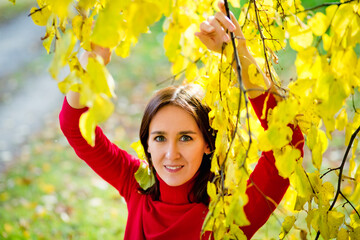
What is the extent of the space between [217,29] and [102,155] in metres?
0.78

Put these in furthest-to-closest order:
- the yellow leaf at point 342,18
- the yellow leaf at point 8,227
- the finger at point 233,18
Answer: the yellow leaf at point 8,227 → the finger at point 233,18 → the yellow leaf at point 342,18

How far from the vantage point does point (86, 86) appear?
67 centimetres

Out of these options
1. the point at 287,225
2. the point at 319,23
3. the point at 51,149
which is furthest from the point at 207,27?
the point at 51,149

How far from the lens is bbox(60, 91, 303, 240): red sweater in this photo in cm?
133

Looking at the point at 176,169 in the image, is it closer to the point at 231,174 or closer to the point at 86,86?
the point at 231,174

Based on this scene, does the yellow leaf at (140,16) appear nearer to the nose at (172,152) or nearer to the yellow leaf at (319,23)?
the yellow leaf at (319,23)

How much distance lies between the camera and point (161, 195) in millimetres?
1609

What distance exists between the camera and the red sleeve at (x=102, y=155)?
140 cm

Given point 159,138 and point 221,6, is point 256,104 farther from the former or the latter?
point 159,138

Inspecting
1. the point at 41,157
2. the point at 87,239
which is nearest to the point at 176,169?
the point at 87,239

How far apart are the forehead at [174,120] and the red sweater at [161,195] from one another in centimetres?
22

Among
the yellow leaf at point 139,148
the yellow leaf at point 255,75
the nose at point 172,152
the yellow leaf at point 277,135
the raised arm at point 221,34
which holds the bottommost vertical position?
the yellow leaf at point 277,135

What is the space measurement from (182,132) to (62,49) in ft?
2.65

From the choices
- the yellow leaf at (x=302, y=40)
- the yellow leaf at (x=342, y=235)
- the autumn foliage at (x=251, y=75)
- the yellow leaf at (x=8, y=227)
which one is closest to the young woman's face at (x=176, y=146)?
the autumn foliage at (x=251, y=75)
